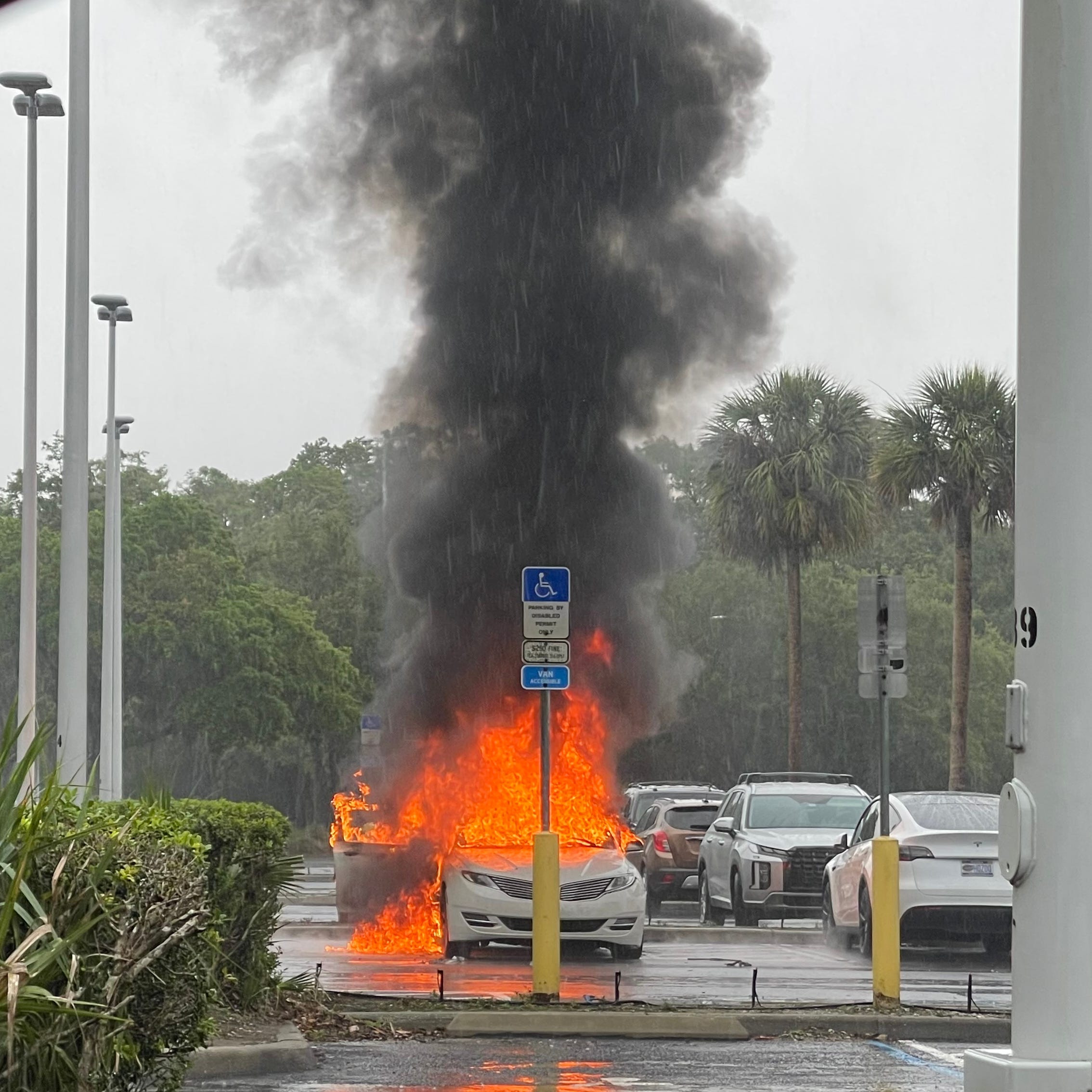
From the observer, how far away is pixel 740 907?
18578 millimetres

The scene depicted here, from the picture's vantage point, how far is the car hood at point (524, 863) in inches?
541

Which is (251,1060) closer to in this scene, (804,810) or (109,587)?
(804,810)

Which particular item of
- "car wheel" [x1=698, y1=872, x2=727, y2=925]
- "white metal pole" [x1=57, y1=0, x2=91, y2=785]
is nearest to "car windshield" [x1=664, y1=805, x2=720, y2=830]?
"car wheel" [x1=698, y1=872, x2=727, y2=925]

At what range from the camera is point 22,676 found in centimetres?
1812

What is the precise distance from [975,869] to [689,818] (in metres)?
8.17

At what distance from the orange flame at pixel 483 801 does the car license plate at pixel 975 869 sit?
9.42ft

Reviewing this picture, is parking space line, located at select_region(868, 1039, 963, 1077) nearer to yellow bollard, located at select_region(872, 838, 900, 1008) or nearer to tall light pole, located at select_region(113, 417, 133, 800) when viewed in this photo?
yellow bollard, located at select_region(872, 838, 900, 1008)

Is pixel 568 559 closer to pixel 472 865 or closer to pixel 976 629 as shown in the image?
pixel 472 865

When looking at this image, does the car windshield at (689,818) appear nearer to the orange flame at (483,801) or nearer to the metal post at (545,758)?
the orange flame at (483,801)

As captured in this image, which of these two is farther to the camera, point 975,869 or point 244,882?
point 975,869

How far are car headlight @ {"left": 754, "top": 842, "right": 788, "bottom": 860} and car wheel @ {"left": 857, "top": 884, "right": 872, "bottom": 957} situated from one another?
2612 mm

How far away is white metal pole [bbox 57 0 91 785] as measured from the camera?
1429cm

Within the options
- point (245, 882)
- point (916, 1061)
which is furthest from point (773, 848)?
point (245, 882)

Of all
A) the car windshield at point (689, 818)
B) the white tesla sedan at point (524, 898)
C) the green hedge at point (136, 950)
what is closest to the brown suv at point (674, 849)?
the car windshield at point (689, 818)
